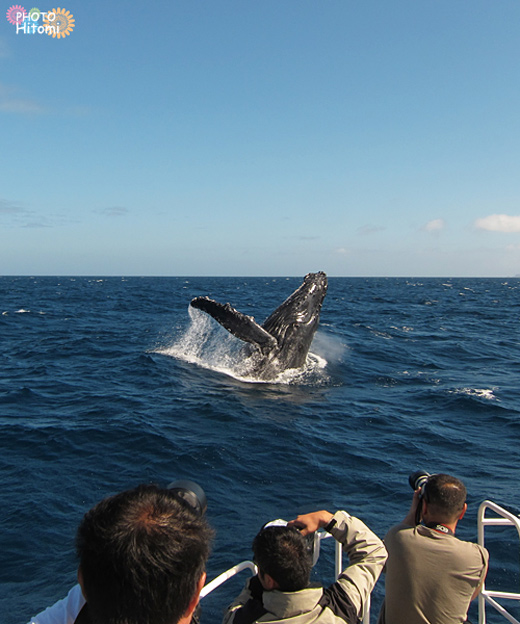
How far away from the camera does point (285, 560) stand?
2.40 m

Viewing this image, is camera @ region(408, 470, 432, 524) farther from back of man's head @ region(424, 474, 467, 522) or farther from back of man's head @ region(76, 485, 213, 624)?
back of man's head @ region(76, 485, 213, 624)

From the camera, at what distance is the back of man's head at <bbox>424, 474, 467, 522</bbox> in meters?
3.37

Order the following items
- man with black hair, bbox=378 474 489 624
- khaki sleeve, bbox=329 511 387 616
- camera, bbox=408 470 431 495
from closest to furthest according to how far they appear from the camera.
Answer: khaki sleeve, bbox=329 511 387 616 → man with black hair, bbox=378 474 489 624 → camera, bbox=408 470 431 495

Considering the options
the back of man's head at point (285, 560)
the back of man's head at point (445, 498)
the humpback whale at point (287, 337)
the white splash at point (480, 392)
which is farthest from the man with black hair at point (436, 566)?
the white splash at point (480, 392)

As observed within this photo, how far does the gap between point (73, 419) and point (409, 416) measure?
7.27 meters

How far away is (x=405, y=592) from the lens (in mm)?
3395

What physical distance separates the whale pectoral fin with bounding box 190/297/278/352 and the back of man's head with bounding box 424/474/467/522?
9.08 metres

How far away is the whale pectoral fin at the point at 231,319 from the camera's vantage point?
12.4m

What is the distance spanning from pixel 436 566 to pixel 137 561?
246 centimetres

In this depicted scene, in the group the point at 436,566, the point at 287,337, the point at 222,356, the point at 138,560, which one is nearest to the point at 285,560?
the point at 138,560

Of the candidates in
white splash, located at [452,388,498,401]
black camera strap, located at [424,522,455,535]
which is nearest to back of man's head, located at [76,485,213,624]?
black camera strap, located at [424,522,455,535]

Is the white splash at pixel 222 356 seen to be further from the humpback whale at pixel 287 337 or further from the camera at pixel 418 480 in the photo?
the camera at pixel 418 480

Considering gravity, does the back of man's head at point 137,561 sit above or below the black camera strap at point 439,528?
above

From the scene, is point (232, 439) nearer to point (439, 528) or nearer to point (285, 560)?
point (439, 528)
